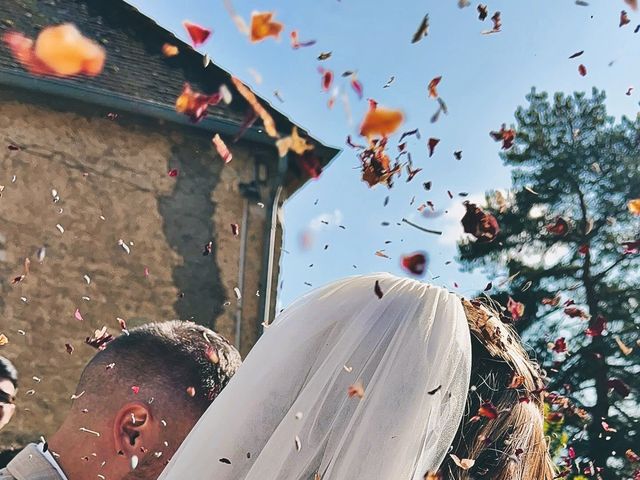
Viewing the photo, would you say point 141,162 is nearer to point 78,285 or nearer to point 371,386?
point 78,285

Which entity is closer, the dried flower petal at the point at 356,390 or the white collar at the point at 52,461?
the dried flower petal at the point at 356,390

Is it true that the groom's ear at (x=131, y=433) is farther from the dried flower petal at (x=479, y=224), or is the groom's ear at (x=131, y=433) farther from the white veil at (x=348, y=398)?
the dried flower petal at (x=479, y=224)

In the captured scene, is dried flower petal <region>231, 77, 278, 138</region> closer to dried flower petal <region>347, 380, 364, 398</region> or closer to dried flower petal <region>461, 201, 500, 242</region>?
dried flower petal <region>461, 201, 500, 242</region>

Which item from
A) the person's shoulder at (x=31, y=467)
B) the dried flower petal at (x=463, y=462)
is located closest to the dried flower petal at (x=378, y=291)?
the dried flower petal at (x=463, y=462)

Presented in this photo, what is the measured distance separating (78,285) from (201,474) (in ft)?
26.5

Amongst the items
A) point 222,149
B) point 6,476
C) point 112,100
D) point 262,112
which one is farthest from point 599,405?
point 6,476

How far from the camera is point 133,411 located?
3.08m

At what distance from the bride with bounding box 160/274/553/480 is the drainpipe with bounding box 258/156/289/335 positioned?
8.55 metres

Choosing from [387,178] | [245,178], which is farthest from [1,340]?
[387,178]

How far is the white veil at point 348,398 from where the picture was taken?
1833 mm

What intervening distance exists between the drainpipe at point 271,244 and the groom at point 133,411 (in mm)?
7244

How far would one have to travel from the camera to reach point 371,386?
6.14 feet

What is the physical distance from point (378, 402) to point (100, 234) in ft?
27.8

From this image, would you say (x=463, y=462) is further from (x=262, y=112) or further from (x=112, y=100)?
(x=262, y=112)
